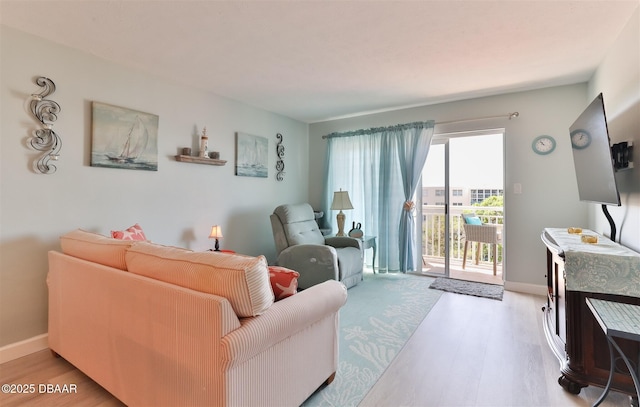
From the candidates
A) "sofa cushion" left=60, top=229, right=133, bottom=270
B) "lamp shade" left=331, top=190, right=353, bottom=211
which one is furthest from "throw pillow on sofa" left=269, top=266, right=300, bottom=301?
"lamp shade" left=331, top=190, right=353, bottom=211

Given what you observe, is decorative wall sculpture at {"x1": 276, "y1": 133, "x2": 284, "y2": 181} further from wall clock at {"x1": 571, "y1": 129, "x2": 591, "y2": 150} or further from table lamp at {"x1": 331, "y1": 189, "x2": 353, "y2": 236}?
wall clock at {"x1": 571, "y1": 129, "x2": 591, "y2": 150}

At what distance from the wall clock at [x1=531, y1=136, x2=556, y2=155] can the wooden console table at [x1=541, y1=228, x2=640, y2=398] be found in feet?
6.18

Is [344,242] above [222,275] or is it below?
below

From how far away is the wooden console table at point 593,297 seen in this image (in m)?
1.57

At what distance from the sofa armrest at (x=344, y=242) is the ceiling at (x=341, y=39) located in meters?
1.81

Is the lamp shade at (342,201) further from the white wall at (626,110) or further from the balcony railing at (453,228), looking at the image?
the white wall at (626,110)

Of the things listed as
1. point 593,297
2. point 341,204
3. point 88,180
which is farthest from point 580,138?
point 88,180

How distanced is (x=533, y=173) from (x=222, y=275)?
11.9 feet

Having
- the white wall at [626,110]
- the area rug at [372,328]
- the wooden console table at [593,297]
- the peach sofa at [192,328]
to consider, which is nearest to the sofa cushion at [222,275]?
the peach sofa at [192,328]

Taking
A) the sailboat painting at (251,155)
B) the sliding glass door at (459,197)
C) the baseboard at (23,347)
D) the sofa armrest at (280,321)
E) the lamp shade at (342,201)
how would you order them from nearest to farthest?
the sofa armrest at (280,321), the baseboard at (23,347), the sailboat painting at (251,155), the sliding glass door at (459,197), the lamp shade at (342,201)

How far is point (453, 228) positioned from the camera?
479 cm

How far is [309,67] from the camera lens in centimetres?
282

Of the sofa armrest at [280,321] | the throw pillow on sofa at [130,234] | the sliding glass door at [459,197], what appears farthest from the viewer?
the sliding glass door at [459,197]

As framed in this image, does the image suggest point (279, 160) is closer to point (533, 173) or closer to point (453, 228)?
point (453, 228)
